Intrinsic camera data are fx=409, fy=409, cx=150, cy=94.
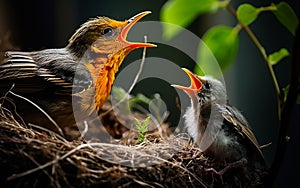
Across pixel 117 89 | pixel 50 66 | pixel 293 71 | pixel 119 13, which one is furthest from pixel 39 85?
pixel 119 13

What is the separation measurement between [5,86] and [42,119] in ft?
0.70

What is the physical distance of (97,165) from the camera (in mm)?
1383

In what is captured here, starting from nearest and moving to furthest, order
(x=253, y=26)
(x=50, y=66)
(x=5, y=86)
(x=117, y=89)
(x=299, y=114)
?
(x=5, y=86), (x=50, y=66), (x=117, y=89), (x=299, y=114), (x=253, y=26)

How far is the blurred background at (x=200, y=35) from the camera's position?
2.73 meters

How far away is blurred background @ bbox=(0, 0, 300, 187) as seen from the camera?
273 centimetres

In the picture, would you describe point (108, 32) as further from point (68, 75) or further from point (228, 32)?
point (228, 32)

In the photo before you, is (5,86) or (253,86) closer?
(5,86)

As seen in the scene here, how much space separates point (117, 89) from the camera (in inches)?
91.9

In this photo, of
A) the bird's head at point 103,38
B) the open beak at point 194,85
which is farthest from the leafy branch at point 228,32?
the bird's head at point 103,38

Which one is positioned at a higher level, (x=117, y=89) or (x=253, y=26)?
(x=253, y=26)

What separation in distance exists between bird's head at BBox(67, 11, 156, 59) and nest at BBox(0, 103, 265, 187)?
0.54 metres

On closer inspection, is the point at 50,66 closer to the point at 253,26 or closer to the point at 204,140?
the point at 204,140

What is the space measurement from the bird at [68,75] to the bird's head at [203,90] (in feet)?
0.88

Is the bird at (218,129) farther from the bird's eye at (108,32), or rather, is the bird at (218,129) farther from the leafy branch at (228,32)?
the bird's eye at (108,32)
